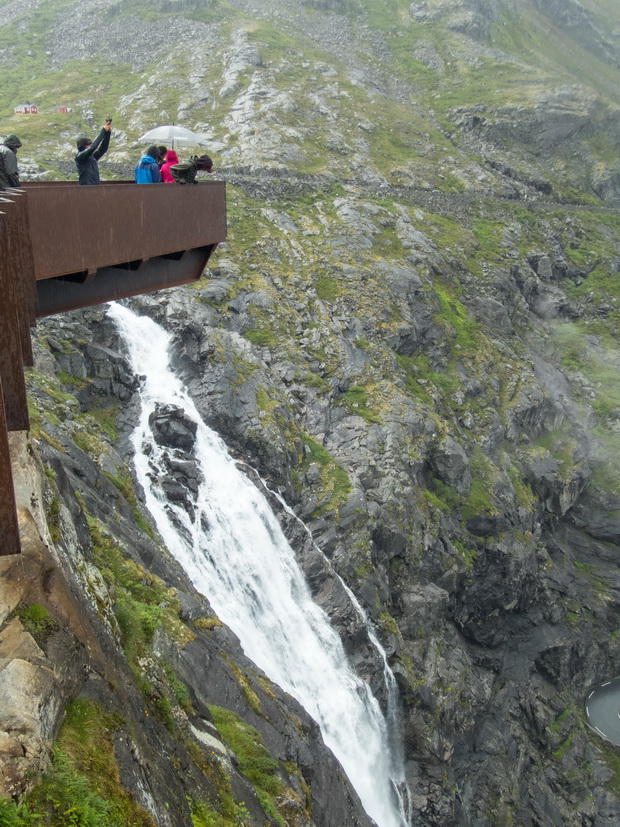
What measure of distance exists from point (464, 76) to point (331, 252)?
172 ft

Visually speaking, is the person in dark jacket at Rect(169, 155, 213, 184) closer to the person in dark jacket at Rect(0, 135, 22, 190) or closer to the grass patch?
the person in dark jacket at Rect(0, 135, 22, 190)

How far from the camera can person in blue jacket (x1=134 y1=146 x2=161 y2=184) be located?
12977 mm

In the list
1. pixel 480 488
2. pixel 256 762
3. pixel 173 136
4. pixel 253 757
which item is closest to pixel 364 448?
pixel 480 488

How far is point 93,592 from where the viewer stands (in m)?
9.98

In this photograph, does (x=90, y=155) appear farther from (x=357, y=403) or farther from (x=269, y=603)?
(x=357, y=403)

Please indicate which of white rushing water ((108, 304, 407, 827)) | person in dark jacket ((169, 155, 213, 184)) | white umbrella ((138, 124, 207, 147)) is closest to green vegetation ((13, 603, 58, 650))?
person in dark jacket ((169, 155, 213, 184))

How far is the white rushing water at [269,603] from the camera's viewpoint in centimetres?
2430

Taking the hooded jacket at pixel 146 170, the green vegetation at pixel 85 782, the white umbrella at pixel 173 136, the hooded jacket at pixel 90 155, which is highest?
the hooded jacket at pixel 90 155

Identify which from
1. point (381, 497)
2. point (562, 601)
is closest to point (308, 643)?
point (381, 497)

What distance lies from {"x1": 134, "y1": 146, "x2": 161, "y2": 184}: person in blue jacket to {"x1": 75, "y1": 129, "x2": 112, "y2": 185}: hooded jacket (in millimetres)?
1312

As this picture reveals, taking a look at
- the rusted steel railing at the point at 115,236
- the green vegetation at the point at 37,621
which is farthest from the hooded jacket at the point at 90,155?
the green vegetation at the point at 37,621

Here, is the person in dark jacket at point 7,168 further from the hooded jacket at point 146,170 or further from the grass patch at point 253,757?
the grass patch at point 253,757

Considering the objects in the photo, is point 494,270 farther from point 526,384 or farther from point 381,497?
point 381,497

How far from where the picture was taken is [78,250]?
1021cm
